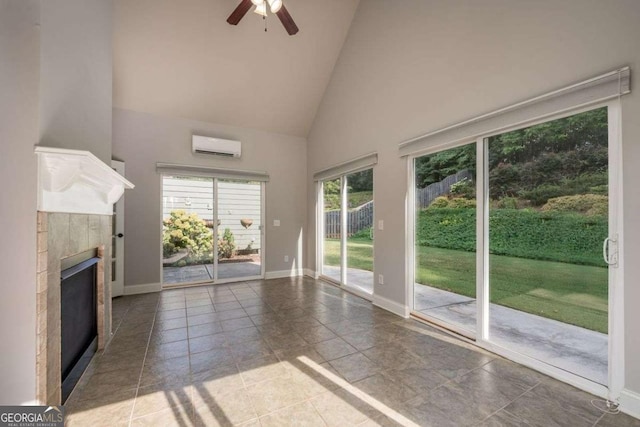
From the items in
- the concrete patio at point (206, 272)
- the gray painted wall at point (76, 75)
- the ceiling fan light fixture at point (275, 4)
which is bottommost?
the concrete patio at point (206, 272)

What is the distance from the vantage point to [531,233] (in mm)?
2246

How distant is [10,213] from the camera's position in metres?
1.37

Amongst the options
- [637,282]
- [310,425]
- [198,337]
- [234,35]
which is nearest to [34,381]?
[198,337]

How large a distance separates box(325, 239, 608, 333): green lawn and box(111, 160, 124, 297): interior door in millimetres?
4331

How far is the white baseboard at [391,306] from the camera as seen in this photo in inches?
128

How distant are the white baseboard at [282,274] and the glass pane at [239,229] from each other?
6.8 inches

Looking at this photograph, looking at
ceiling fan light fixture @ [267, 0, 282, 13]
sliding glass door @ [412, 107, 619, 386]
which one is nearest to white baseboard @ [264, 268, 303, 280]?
sliding glass door @ [412, 107, 619, 386]

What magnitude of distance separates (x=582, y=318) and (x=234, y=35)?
196 inches

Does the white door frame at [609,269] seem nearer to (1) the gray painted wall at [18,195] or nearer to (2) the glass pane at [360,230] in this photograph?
(2) the glass pane at [360,230]

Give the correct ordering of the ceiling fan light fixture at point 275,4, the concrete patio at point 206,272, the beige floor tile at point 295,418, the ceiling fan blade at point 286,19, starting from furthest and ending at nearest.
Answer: the concrete patio at point 206,272 → the ceiling fan blade at point 286,19 → the ceiling fan light fixture at point 275,4 → the beige floor tile at point 295,418

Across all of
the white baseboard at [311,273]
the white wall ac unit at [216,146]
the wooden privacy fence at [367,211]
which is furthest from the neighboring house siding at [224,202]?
the wooden privacy fence at [367,211]

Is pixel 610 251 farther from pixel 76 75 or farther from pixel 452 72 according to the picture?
pixel 76 75

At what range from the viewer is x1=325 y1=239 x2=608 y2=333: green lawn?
1.92m

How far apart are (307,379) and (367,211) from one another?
255cm
